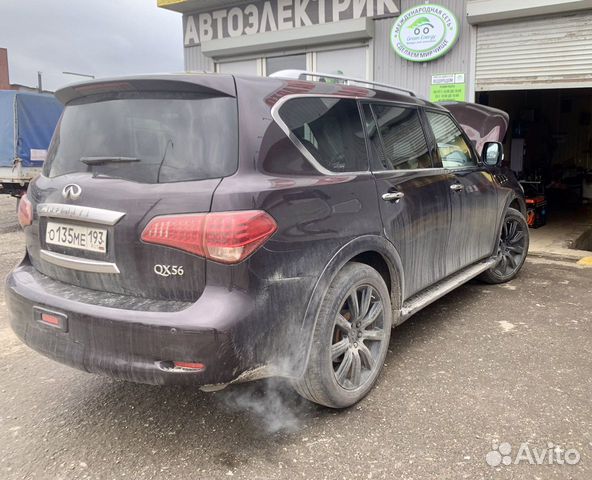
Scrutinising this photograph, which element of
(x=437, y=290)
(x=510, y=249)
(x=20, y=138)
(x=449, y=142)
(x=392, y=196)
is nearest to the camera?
(x=392, y=196)

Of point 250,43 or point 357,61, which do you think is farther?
point 250,43

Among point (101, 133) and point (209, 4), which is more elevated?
point (209, 4)

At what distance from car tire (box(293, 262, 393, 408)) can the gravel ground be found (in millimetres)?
170

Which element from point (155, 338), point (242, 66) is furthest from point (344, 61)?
point (155, 338)

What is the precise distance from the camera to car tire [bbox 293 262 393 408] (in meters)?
2.62

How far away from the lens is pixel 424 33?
8.31 m

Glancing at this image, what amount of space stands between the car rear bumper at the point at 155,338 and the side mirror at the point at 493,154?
352 centimetres

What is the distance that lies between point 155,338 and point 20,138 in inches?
386

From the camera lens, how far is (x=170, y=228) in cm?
227

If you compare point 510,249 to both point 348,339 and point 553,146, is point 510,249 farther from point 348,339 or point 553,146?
point 553,146

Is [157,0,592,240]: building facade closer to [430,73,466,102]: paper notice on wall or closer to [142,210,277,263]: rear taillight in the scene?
[430,73,466,102]: paper notice on wall

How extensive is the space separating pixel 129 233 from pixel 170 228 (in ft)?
0.74

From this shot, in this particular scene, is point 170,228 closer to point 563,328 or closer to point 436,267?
point 436,267

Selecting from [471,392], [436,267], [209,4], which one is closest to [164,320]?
[471,392]
